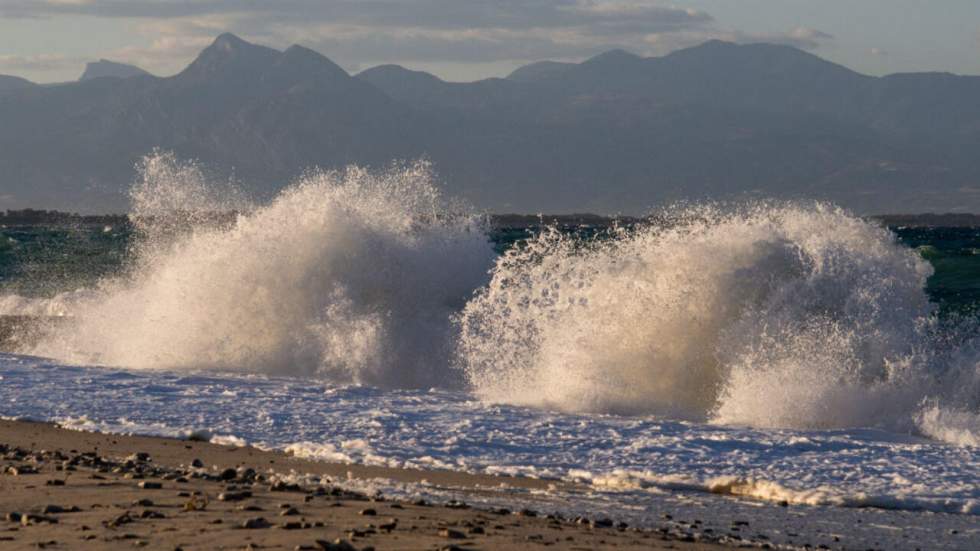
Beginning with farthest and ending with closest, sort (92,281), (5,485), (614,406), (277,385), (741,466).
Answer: (92,281), (277,385), (614,406), (741,466), (5,485)

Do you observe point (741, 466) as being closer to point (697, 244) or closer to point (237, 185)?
point (697, 244)

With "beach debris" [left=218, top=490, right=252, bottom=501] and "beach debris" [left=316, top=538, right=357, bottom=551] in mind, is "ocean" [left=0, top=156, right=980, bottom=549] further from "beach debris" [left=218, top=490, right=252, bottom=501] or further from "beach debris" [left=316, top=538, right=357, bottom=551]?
"beach debris" [left=316, top=538, right=357, bottom=551]

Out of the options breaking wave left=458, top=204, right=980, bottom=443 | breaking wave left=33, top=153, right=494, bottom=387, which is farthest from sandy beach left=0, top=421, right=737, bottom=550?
breaking wave left=33, top=153, right=494, bottom=387

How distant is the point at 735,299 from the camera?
18406 mm

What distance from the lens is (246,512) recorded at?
9.53m

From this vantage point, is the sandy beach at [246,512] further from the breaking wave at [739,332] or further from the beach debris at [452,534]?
the breaking wave at [739,332]

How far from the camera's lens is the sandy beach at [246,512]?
28.5ft

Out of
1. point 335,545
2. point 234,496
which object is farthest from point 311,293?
point 335,545

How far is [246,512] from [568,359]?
8.67m

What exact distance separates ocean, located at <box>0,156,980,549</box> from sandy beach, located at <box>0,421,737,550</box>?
0.91m

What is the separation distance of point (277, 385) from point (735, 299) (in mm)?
5852

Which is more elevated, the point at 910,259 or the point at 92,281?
the point at 910,259

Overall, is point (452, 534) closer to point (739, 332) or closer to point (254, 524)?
point (254, 524)

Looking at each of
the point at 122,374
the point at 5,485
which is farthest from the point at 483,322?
the point at 5,485
